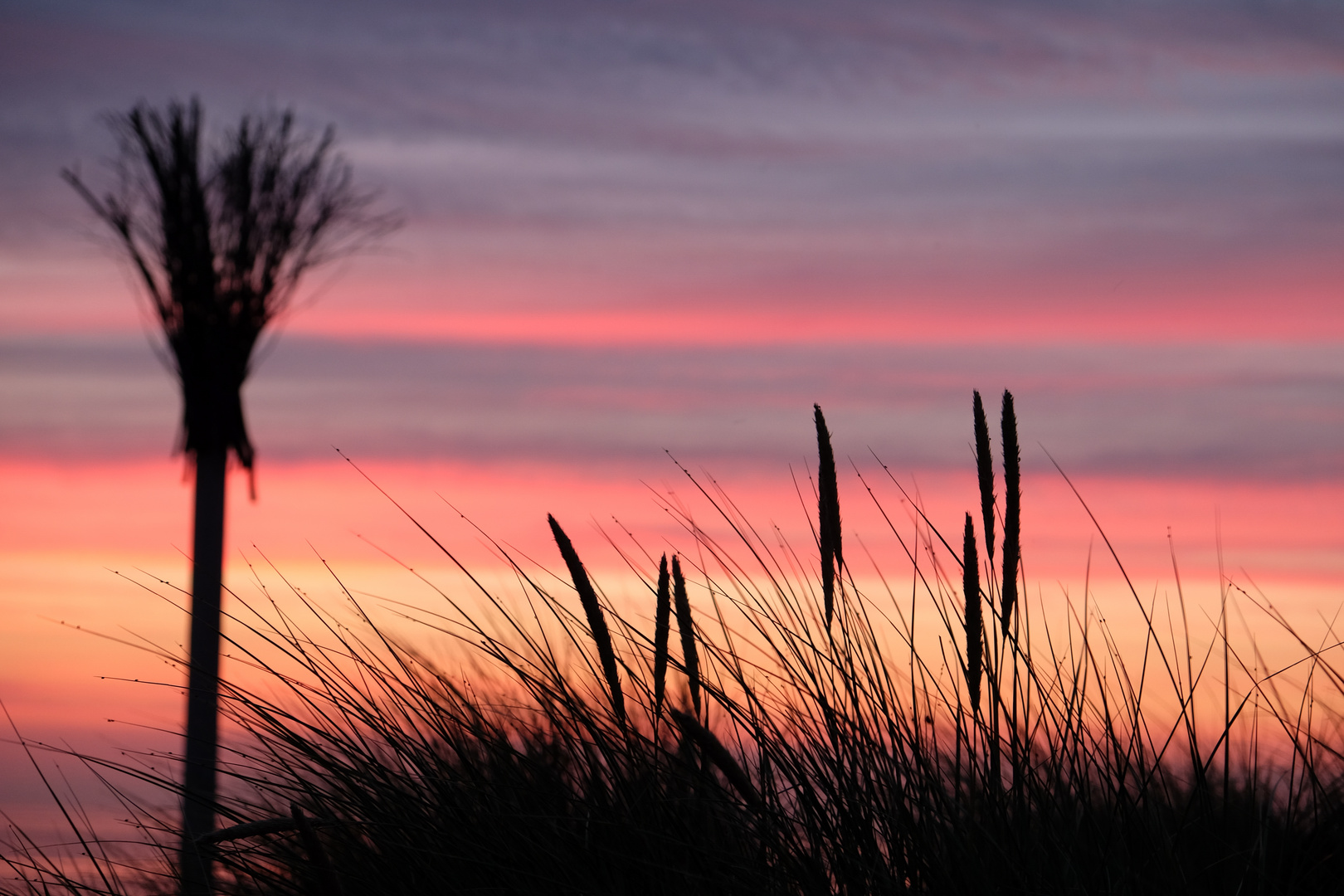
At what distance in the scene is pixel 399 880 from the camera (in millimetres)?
1506

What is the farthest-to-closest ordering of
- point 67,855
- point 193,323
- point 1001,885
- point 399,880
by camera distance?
1. point 193,323
2. point 67,855
3. point 399,880
4. point 1001,885

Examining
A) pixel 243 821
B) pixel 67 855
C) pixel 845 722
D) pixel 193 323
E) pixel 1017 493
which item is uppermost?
pixel 193 323

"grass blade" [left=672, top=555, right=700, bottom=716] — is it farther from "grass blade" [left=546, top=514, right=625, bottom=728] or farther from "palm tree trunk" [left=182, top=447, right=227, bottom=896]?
"palm tree trunk" [left=182, top=447, right=227, bottom=896]

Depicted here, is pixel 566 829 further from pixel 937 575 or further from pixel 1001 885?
pixel 937 575

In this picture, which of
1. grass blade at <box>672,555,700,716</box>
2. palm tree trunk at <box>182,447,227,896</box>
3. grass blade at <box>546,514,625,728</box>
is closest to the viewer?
grass blade at <box>546,514,625,728</box>

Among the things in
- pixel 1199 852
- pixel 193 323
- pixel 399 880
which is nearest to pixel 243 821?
pixel 399 880

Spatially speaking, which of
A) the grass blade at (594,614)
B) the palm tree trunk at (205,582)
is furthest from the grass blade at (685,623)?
the palm tree trunk at (205,582)

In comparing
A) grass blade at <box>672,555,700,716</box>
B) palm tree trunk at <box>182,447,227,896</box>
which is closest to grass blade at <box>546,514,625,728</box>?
grass blade at <box>672,555,700,716</box>

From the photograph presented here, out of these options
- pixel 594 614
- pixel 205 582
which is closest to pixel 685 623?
pixel 594 614

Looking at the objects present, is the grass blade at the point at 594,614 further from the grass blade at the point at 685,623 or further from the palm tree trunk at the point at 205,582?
the palm tree trunk at the point at 205,582

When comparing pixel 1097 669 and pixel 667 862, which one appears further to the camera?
pixel 1097 669

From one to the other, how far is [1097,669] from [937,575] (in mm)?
291

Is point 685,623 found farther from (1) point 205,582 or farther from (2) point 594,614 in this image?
(1) point 205,582

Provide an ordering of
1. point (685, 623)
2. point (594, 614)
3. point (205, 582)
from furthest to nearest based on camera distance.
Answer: point (205, 582)
point (685, 623)
point (594, 614)
